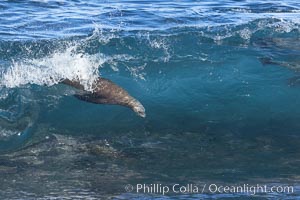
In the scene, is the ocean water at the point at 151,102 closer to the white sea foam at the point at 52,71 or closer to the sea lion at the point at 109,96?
the white sea foam at the point at 52,71

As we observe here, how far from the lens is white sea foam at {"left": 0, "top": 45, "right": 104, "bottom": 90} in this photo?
33.6 feet

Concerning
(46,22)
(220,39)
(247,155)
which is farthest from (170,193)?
(46,22)

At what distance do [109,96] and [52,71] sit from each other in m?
1.03

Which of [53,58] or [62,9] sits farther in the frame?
[62,9]

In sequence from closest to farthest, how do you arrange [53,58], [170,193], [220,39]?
[170,193] < [53,58] < [220,39]

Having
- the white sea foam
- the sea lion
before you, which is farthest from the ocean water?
the sea lion

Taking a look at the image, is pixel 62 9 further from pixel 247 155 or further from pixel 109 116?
pixel 247 155


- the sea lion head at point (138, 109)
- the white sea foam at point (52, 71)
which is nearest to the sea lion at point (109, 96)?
the sea lion head at point (138, 109)

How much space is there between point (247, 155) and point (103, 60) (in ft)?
11.8

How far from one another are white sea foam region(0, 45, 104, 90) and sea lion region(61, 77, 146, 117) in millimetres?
101

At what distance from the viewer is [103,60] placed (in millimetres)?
11297

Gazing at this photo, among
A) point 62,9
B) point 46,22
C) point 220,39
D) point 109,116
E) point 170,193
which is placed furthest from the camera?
point 62,9

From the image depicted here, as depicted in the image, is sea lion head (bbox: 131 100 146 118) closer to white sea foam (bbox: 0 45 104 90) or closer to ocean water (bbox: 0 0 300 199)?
ocean water (bbox: 0 0 300 199)

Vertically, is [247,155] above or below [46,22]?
below
